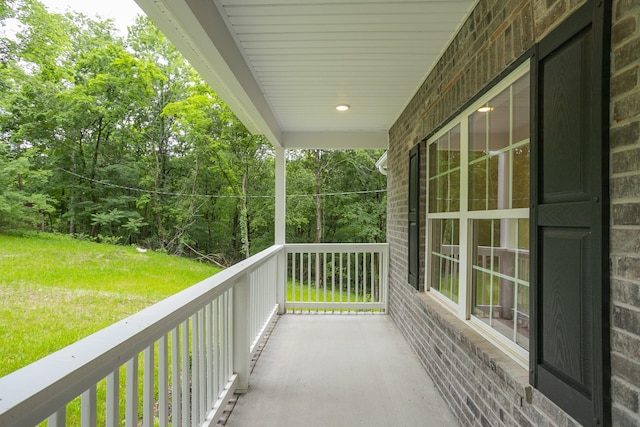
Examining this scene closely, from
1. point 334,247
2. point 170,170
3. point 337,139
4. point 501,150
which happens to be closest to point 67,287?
point 170,170

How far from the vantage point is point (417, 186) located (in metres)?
3.64

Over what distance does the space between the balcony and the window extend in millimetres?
902

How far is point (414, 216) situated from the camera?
3.74 meters

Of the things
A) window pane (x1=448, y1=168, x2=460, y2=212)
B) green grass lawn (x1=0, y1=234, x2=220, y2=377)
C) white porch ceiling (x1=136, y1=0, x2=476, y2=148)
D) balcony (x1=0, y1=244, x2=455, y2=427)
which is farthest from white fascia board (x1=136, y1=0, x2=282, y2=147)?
green grass lawn (x1=0, y1=234, x2=220, y2=377)

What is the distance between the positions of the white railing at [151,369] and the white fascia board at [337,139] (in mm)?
2653

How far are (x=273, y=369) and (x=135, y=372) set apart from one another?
213 cm

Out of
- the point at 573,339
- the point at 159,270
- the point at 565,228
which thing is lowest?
the point at 159,270

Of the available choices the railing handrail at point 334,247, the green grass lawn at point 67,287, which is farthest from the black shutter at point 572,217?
the green grass lawn at point 67,287

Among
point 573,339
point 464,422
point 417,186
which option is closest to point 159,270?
point 417,186

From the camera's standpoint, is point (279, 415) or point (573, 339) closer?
point (573, 339)

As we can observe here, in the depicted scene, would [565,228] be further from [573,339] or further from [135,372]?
[135,372]

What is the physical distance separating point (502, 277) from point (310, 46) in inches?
81.6

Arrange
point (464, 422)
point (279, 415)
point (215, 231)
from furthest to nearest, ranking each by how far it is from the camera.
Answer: point (215, 231) → point (279, 415) → point (464, 422)

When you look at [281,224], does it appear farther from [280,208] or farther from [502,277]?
[502,277]
